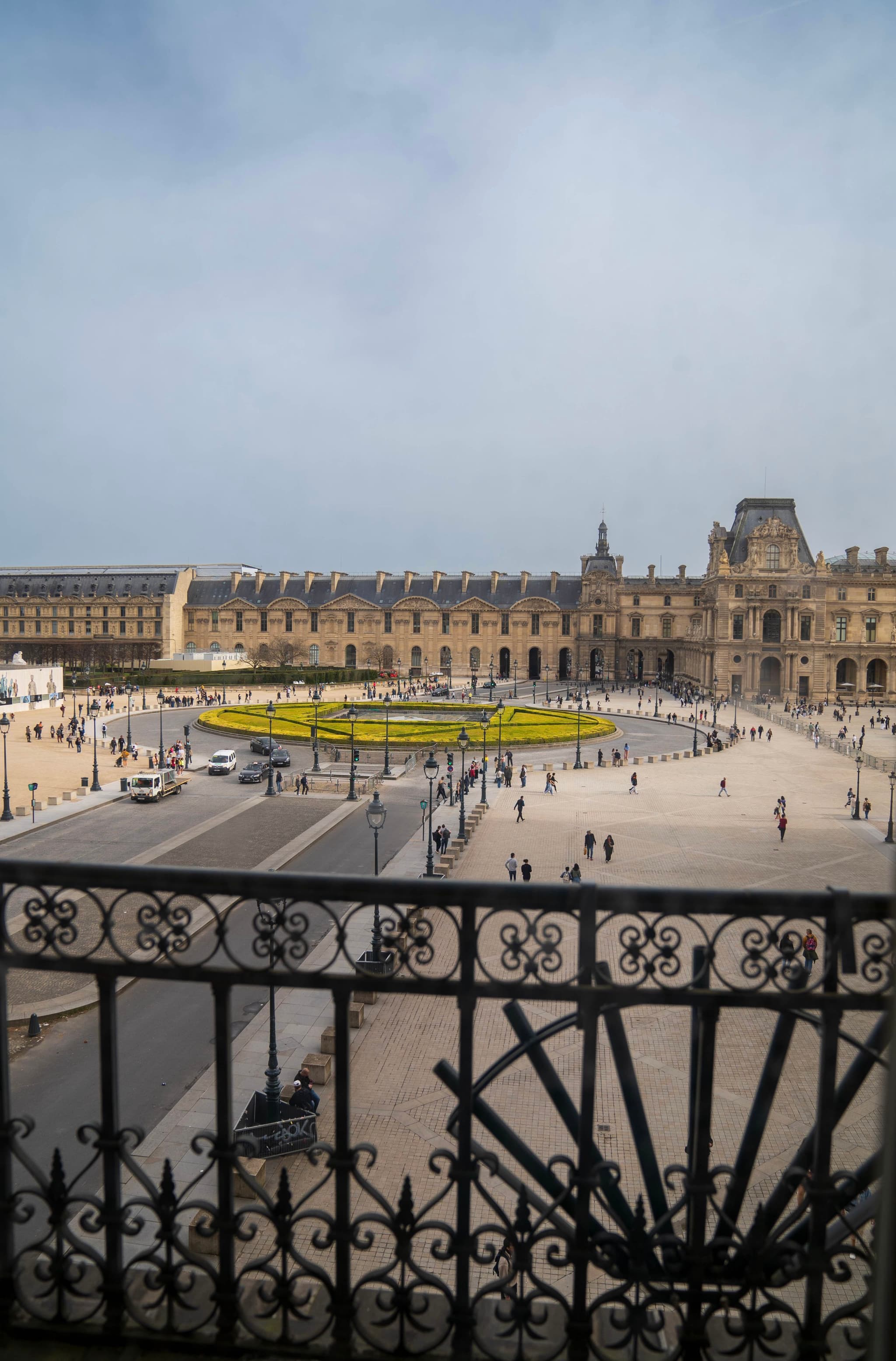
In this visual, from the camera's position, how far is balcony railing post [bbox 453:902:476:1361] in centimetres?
331

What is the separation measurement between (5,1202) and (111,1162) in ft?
1.52

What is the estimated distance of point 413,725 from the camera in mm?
50125

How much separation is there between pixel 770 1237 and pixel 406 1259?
4.65ft

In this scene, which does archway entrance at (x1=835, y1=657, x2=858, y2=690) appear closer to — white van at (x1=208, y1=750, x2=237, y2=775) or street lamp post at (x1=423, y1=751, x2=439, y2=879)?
white van at (x1=208, y1=750, x2=237, y2=775)

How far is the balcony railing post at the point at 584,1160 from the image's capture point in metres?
3.28

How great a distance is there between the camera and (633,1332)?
337cm

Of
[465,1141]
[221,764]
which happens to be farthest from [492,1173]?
[221,764]

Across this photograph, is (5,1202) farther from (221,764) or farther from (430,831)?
(221,764)

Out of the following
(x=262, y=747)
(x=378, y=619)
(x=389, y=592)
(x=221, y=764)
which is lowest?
(x=221, y=764)

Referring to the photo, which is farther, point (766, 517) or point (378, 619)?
point (378, 619)

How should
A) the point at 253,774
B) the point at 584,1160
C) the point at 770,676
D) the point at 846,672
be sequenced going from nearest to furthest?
the point at 584,1160, the point at 253,774, the point at 770,676, the point at 846,672

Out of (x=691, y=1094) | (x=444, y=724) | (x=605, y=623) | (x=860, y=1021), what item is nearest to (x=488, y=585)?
(x=605, y=623)

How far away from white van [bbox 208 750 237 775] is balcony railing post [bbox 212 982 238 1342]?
112 ft

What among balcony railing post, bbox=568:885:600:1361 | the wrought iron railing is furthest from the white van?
balcony railing post, bbox=568:885:600:1361
